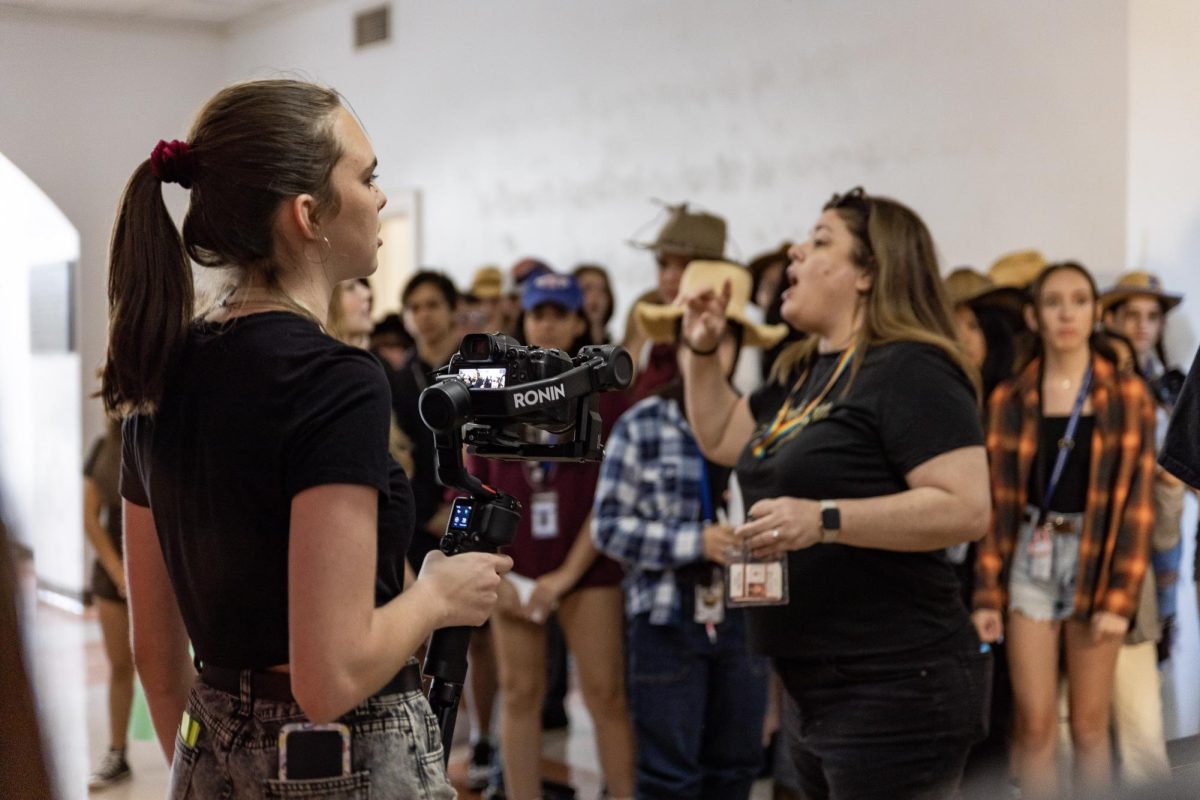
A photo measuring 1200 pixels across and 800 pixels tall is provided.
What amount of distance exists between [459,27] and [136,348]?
7015 mm

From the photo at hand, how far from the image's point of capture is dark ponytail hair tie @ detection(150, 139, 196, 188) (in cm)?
131

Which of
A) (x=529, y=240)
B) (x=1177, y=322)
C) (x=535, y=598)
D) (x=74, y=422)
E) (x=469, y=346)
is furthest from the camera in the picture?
(x=529, y=240)

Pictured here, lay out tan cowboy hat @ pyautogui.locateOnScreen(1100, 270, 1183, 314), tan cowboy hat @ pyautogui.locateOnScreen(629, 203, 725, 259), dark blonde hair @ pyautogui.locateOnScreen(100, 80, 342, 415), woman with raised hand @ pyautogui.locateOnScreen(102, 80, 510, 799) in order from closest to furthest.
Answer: woman with raised hand @ pyautogui.locateOnScreen(102, 80, 510, 799)
dark blonde hair @ pyautogui.locateOnScreen(100, 80, 342, 415)
tan cowboy hat @ pyautogui.locateOnScreen(1100, 270, 1183, 314)
tan cowboy hat @ pyautogui.locateOnScreen(629, 203, 725, 259)

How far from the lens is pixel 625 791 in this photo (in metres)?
3.78

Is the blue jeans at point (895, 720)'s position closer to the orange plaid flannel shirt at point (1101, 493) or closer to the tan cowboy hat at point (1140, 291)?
the orange plaid flannel shirt at point (1101, 493)

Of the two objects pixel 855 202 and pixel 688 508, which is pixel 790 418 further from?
pixel 688 508

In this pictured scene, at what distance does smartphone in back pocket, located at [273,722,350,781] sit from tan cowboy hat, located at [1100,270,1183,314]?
381cm

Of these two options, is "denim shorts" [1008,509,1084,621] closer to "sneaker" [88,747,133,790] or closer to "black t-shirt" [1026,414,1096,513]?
"black t-shirt" [1026,414,1096,513]

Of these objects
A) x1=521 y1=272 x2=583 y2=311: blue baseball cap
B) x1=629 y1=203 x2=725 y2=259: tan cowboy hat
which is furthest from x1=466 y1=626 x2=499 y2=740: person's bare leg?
x1=629 y1=203 x2=725 y2=259: tan cowboy hat

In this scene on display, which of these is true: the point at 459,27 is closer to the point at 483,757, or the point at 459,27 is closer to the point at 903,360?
the point at 483,757

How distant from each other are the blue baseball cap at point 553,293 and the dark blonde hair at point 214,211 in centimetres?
277

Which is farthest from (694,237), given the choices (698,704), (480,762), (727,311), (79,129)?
(79,129)

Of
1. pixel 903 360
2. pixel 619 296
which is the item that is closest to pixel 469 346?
pixel 903 360

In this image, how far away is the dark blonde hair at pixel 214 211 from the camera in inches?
51.3
